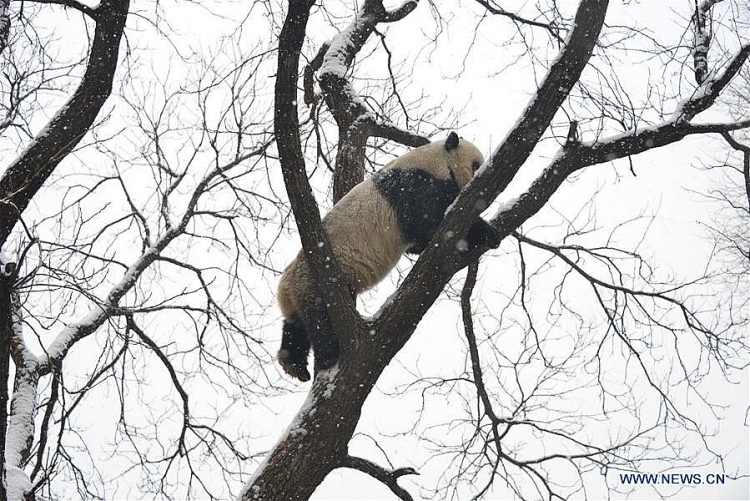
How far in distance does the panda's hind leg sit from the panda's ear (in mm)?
2027

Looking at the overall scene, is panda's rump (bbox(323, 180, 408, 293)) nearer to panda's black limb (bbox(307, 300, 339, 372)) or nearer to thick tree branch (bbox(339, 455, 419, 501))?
panda's black limb (bbox(307, 300, 339, 372))

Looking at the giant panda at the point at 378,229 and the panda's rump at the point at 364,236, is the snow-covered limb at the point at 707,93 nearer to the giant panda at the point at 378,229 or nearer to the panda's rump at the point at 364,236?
the giant panda at the point at 378,229

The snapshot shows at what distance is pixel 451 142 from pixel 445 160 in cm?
17

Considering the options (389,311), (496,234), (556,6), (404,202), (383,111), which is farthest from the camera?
(383,111)

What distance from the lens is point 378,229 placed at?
5047mm

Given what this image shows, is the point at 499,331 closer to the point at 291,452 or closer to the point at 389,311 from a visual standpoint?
the point at 389,311

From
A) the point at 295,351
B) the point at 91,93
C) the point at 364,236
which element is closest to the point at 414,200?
the point at 364,236

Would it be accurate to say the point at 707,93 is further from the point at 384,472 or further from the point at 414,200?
the point at 384,472

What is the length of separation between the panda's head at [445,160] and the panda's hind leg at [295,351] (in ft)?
5.28

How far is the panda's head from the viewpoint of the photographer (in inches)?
216

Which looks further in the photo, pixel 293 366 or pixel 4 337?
pixel 293 366

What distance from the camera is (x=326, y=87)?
6027 mm

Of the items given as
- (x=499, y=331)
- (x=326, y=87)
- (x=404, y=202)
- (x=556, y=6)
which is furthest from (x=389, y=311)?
(x=556, y=6)

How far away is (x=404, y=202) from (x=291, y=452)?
2.31 metres
